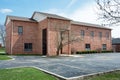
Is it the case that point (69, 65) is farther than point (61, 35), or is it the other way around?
point (61, 35)

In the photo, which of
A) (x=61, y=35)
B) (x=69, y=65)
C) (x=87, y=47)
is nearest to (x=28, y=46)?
(x=61, y=35)

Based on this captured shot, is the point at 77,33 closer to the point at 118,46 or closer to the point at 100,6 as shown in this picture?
the point at 118,46

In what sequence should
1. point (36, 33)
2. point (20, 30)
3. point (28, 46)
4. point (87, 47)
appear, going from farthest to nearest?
point (87, 47) < point (36, 33) < point (28, 46) < point (20, 30)

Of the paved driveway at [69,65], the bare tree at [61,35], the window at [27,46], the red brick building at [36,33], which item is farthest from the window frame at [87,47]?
the paved driveway at [69,65]

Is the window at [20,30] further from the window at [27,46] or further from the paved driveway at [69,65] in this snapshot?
the paved driveway at [69,65]

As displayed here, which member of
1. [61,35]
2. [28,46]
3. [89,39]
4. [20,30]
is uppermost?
[20,30]

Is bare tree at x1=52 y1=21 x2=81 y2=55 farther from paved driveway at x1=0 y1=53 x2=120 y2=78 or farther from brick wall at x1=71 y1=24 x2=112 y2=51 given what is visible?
paved driveway at x1=0 y1=53 x2=120 y2=78

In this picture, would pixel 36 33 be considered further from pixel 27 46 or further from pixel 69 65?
pixel 69 65

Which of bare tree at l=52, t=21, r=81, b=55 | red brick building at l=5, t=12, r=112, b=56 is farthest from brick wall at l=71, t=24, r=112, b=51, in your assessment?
bare tree at l=52, t=21, r=81, b=55

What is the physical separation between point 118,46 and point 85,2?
42318 millimetres

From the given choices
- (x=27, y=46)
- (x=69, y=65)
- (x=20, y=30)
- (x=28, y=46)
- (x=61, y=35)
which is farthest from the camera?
(x=28, y=46)

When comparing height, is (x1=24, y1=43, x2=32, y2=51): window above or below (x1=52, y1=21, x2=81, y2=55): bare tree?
below

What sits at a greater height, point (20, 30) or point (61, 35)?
point (20, 30)

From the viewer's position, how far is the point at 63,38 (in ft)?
91.0
